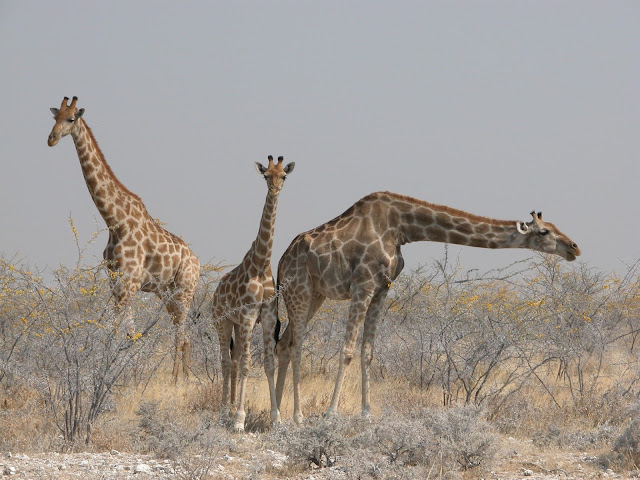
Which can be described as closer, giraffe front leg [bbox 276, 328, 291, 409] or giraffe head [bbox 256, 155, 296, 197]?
giraffe head [bbox 256, 155, 296, 197]

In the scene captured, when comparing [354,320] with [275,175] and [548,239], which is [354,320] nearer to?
[275,175]

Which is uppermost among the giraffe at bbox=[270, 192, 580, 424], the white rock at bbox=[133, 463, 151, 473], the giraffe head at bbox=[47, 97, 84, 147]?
the giraffe head at bbox=[47, 97, 84, 147]

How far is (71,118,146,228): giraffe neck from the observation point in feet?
35.9

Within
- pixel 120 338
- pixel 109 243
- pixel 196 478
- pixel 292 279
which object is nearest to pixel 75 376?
pixel 120 338

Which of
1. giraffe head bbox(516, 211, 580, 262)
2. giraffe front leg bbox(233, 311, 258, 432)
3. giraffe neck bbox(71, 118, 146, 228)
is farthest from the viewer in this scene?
giraffe neck bbox(71, 118, 146, 228)

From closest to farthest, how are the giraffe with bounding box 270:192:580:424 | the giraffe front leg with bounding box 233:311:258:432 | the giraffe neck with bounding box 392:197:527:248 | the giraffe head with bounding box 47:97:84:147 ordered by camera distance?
1. the giraffe front leg with bounding box 233:311:258:432
2. the giraffe with bounding box 270:192:580:424
3. the giraffe neck with bounding box 392:197:527:248
4. the giraffe head with bounding box 47:97:84:147

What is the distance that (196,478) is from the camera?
6.20 metres

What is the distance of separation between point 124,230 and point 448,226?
14.2 ft

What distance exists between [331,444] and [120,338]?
2242mm

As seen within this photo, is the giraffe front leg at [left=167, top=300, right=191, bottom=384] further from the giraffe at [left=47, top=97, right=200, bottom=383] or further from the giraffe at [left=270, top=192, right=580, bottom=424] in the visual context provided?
the giraffe at [left=270, top=192, right=580, bottom=424]

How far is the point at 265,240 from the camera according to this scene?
29.9ft

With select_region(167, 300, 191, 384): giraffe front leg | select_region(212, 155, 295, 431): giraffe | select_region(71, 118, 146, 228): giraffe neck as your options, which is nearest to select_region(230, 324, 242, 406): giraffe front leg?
select_region(212, 155, 295, 431): giraffe

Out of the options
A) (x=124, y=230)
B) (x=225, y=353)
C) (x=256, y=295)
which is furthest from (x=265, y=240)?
(x=124, y=230)

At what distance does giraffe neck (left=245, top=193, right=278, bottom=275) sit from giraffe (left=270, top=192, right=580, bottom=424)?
391mm
